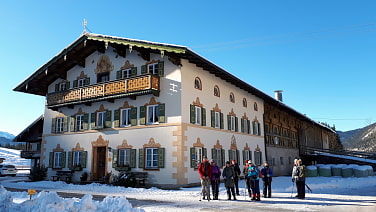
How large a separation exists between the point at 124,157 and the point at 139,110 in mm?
3314

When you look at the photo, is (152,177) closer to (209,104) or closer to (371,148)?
(209,104)

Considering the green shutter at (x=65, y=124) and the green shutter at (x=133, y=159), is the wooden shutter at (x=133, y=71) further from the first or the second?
the green shutter at (x=65, y=124)

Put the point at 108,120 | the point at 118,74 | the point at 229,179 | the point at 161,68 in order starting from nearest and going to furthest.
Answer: the point at 229,179, the point at 161,68, the point at 108,120, the point at 118,74

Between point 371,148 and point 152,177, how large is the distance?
359 ft

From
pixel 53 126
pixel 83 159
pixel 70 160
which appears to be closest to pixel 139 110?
pixel 83 159

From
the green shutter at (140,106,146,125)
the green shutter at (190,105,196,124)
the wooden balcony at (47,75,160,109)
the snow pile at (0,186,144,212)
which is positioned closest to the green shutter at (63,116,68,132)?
the wooden balcony at (47,75,160,109)

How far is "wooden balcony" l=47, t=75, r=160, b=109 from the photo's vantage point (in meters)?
19.0

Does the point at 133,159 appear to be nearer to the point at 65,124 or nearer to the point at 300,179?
the point at 65,124

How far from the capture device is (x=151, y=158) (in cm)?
1917

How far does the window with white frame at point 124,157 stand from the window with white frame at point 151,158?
1539mm

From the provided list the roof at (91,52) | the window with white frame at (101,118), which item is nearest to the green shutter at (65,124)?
the roof at (91,52)

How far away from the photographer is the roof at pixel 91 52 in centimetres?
1888

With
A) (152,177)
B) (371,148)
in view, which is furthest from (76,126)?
(371,148)

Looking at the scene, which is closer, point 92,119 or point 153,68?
point 153,68
